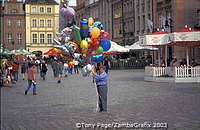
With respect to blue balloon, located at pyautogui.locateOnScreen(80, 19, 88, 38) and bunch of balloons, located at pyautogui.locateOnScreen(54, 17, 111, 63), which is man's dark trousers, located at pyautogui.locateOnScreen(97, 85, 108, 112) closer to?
bunch of balloons, located at pyautogui.locateOnScreen(54, 17, 111, 63)

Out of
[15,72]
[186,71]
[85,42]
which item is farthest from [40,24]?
[85,42]

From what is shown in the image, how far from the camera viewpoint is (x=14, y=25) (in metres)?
99.8

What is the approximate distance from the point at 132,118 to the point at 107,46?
2.70 meters

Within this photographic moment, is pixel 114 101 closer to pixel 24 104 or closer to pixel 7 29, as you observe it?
pixel 24 104

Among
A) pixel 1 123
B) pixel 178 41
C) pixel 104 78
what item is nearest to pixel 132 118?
pixel 104 78

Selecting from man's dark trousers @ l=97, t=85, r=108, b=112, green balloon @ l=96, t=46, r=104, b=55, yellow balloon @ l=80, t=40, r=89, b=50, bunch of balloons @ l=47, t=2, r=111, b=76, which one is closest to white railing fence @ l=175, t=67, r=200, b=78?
bunch of balloons @ l=47, t=2, r=111, b=76

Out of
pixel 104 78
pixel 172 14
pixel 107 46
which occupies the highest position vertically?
pixel 172 14

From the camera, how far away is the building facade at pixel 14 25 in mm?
99250

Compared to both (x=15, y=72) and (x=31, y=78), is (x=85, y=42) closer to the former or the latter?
(x=31, y=78)

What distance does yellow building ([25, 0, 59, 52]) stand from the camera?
100000mm

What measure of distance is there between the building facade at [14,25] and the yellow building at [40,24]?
1.44 meters

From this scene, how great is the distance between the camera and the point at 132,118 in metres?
11.3

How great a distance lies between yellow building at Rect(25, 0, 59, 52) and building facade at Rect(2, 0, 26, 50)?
4.71 feet

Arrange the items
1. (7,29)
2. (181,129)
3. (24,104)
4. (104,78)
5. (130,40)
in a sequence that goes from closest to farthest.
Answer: (181,129)
(104,78)
(24,104)
(130,40)
(7,29)
